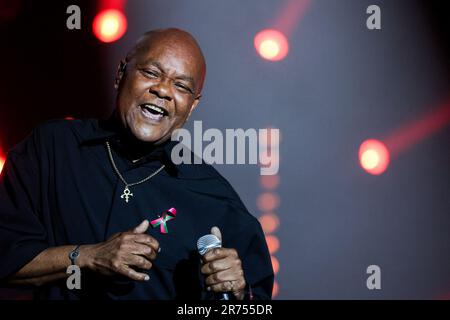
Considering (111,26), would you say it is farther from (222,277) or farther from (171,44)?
(222,277)

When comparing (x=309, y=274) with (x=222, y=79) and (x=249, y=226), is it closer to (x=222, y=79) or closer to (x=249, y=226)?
(x=249, y=226)

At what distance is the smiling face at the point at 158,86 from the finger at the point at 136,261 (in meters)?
0.46

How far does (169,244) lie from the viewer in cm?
172

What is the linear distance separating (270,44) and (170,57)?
64 cm

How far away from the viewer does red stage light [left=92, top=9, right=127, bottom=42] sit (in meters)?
2.22

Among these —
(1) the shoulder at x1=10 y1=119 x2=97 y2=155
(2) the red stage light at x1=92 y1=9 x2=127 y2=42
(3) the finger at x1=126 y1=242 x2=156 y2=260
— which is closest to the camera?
(3) the finger at x1=126 y1=242 x2=156 y2=260

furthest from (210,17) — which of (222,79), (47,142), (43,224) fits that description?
(43,224)

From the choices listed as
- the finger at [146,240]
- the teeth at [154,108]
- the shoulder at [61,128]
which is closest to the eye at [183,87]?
the teeth at [154,108]

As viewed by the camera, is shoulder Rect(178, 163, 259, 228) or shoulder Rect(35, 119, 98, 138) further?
shoulder Rect(178, 163, 259, 228)

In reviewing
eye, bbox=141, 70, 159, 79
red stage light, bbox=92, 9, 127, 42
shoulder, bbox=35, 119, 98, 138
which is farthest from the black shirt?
red stage light, bbox=92, 9, 127, 42

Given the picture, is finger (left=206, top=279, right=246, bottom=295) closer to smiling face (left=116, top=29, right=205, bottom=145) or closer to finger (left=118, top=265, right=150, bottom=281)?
finger (left=118, top=265, right=150, bottom=281)

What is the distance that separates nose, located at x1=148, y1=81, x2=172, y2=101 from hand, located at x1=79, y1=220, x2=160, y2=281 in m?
0.48
